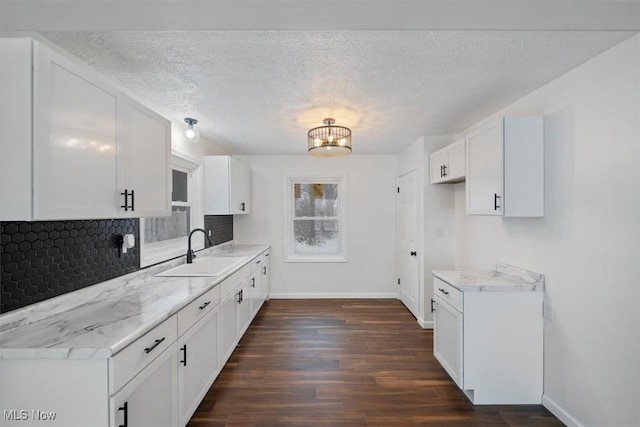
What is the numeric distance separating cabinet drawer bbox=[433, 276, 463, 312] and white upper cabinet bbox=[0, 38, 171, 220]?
2.34m

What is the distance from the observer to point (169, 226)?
10.0ft

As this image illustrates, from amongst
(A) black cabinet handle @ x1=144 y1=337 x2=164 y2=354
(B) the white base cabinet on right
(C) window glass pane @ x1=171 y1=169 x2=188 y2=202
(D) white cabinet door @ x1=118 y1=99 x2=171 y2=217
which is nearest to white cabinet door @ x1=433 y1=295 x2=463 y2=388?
(B) the white base cabinet on right

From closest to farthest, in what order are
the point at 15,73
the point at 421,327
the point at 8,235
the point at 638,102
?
the point at 15,73
the point at 8,235
the point at 638,102
the point at 421,327

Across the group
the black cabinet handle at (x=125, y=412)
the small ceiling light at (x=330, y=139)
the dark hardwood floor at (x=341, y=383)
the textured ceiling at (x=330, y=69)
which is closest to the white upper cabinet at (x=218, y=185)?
the textured ceiling at (x=330, y=69)

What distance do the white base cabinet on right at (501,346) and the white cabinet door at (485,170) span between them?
2.28ft

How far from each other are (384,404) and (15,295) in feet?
7.72

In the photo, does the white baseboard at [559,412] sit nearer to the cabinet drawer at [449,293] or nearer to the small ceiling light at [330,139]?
the cabinet drawer at [449,293]

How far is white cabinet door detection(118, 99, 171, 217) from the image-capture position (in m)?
1.69

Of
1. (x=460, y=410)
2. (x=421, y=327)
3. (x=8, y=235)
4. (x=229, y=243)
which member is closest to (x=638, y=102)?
(x=460, y=410)

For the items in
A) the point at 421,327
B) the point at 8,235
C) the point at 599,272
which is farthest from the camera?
the point at 421,327

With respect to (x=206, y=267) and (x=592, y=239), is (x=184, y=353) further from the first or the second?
(x=592, y=239)

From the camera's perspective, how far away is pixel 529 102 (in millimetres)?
2326

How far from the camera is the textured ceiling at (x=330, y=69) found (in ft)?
5.13

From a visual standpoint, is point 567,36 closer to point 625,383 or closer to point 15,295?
point 625,383
